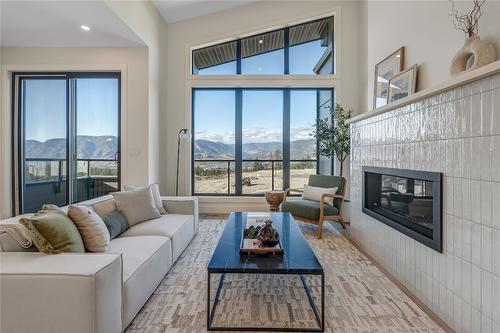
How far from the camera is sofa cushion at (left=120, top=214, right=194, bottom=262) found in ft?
9.74

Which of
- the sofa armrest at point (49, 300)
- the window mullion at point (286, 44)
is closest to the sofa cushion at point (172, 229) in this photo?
the sofa armrest at point (49, 300)

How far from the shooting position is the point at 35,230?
1812 millimetres

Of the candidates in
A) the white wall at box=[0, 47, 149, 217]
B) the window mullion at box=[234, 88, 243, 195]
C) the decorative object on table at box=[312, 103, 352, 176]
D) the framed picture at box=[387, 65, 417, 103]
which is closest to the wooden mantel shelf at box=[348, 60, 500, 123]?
the framed picture at box=[387, 65, 417, 103]

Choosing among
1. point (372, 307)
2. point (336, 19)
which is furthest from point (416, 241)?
point (336, 19)

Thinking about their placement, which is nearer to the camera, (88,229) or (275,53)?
(88,229)

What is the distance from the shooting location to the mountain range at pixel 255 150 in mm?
5867

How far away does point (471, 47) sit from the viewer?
208cm

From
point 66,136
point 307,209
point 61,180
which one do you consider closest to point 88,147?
point 66,136

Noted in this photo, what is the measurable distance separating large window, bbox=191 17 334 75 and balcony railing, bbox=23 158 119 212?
2.56 m

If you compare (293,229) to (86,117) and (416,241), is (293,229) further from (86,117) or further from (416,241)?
(86,117)

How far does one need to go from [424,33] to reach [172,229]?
3330 mm

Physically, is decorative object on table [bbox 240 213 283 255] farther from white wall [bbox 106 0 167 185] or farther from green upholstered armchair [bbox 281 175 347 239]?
white wall [bbox 106 0 167 185]

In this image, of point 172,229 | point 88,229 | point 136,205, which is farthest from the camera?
point 136,205

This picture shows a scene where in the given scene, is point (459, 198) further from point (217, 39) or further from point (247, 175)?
point (217, 39)
